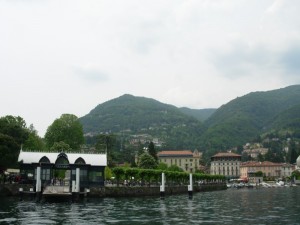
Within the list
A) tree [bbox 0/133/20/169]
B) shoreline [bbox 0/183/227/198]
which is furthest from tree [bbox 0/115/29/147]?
shoreline [bbox 0/183/227/198]

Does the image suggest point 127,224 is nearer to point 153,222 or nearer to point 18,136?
point 153,222

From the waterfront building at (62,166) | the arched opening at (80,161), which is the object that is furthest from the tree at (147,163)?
the arched opening at (80,161)

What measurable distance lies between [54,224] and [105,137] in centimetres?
12278

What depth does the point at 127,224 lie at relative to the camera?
35094mm

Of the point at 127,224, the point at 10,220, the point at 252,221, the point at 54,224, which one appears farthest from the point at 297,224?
the point at 10,220

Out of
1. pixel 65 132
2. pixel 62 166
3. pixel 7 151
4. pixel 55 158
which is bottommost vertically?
pixel 62 166

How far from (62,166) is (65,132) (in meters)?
49.7

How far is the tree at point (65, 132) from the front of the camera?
122500 millimetres

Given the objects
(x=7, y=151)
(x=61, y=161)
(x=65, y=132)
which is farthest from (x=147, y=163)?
(x=7, y=151)

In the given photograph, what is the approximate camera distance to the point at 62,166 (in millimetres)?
75000

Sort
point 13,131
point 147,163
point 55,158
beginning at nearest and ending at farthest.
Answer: point 55,158 → point 13,131 → point 147,163

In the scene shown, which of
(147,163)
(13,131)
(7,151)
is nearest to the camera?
(7,151)

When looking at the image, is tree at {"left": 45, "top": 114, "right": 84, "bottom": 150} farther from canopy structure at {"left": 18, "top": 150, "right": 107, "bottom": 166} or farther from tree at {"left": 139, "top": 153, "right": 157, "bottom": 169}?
canopy structure at {"left": 18, "top": 150, "right": 107, "bottom": 166}

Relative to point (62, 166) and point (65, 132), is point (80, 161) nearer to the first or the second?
point (62, 166)
